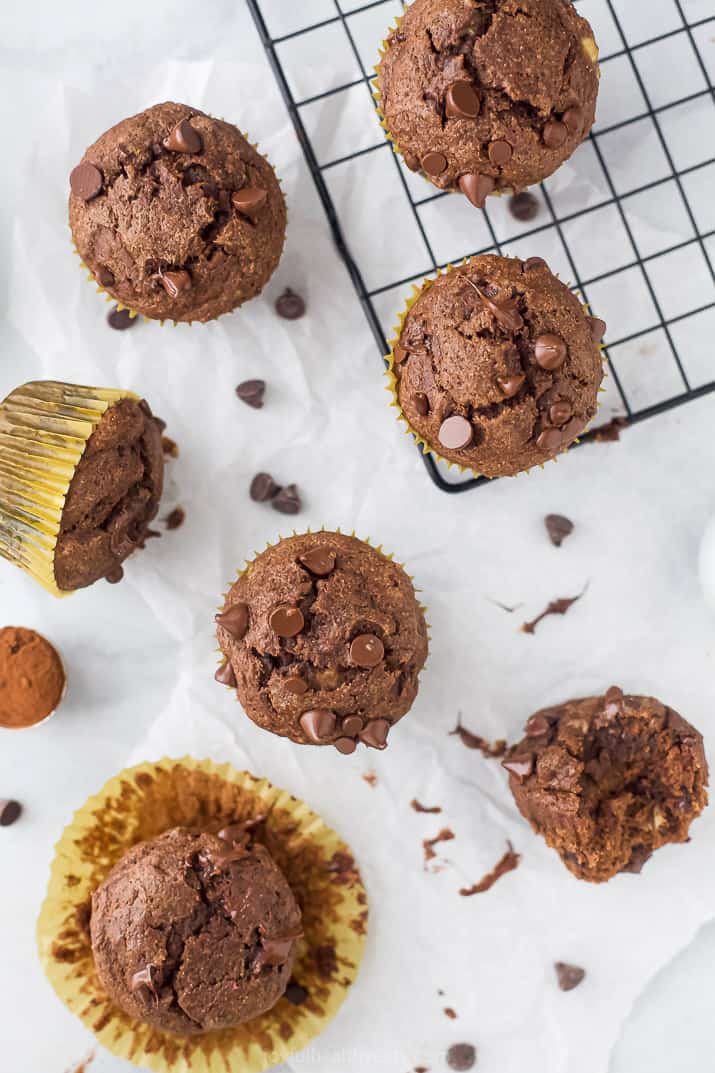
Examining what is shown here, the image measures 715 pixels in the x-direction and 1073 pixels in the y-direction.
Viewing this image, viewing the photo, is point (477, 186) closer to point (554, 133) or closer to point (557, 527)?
point (554, 133)

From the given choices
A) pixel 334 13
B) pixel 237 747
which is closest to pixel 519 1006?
pixel 237 747

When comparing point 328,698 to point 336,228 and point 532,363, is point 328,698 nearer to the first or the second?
point 532,363

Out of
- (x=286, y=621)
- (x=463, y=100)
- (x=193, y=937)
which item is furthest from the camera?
(x=193, y=937)

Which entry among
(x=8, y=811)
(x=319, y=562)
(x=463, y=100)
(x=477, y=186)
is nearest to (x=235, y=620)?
(x=319, y=562)

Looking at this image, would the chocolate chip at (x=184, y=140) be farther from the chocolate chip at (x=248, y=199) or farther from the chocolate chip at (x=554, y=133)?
the chocolate chip at (x=554, y=133)

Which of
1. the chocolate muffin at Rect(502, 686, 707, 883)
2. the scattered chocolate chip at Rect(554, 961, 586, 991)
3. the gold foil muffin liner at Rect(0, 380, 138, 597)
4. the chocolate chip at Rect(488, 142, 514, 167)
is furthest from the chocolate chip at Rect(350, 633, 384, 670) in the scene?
the scattered chocolate chip at Rect(554, 961, 586, 991)
